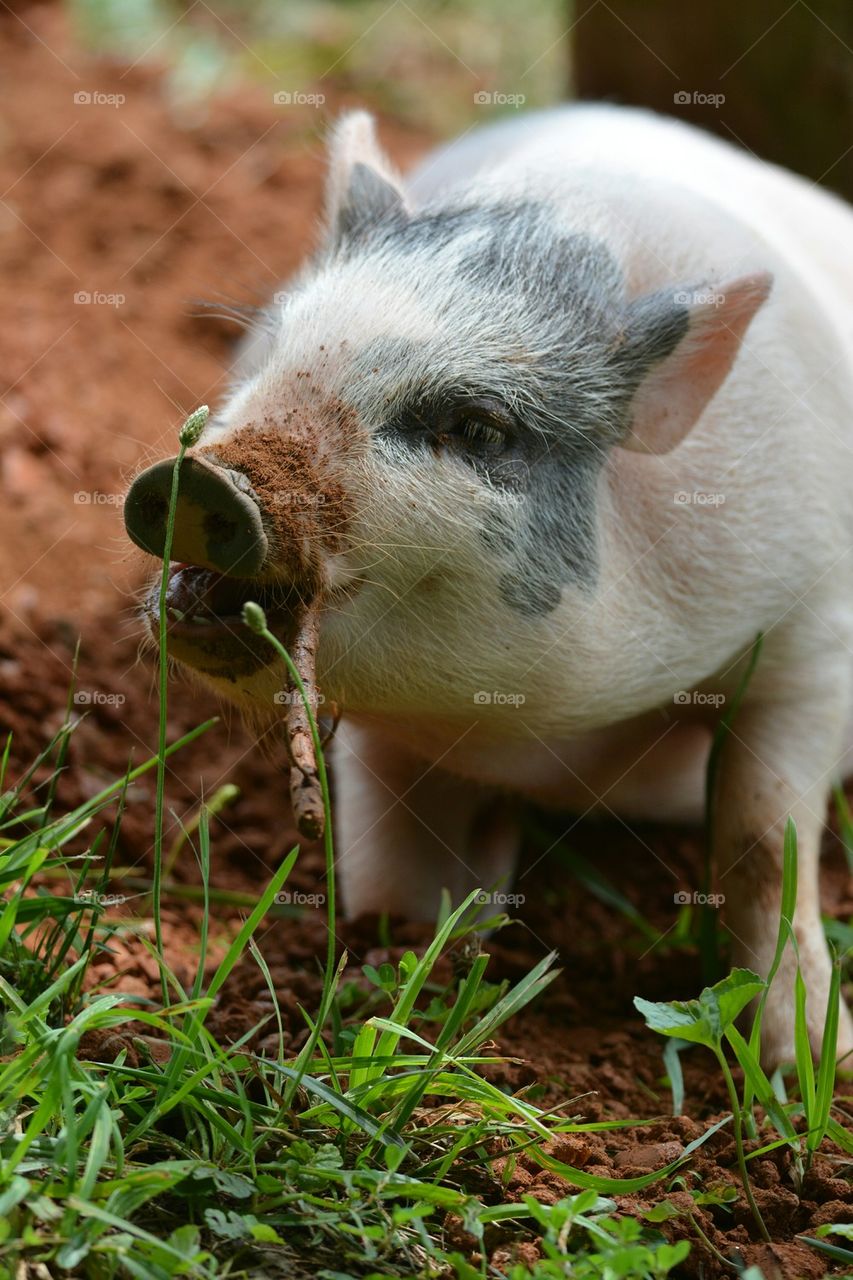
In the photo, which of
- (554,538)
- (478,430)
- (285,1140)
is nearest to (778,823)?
(554,538)

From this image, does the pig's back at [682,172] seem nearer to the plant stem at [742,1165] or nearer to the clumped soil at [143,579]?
the clumped soil at [143,579]

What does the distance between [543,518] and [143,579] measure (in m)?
0.88

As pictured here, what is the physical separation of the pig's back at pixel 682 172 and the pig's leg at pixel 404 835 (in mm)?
1559

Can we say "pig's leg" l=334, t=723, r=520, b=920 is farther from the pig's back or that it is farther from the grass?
the pig's back

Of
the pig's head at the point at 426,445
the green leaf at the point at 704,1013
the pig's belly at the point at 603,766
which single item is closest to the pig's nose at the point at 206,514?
the pig's head at the point at 426,445

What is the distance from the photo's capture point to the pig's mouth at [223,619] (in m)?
2.70

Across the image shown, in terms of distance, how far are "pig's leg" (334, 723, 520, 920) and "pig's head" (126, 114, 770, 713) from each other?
34.0 inches

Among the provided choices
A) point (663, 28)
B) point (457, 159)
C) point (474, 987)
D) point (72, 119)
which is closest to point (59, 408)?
point (457, 159)

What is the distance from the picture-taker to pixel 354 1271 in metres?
2.10

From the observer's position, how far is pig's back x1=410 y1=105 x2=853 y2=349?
401cm

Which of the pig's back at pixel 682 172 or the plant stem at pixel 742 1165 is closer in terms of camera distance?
the plant stem at pixel 742 1165

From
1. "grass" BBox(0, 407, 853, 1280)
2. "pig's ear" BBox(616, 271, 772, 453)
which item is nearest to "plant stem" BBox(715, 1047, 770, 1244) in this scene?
"grass" BBox(0, 407, 853, 1280)

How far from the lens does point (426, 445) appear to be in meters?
2.97

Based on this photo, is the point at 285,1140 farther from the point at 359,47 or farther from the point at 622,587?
the point at 359,47
